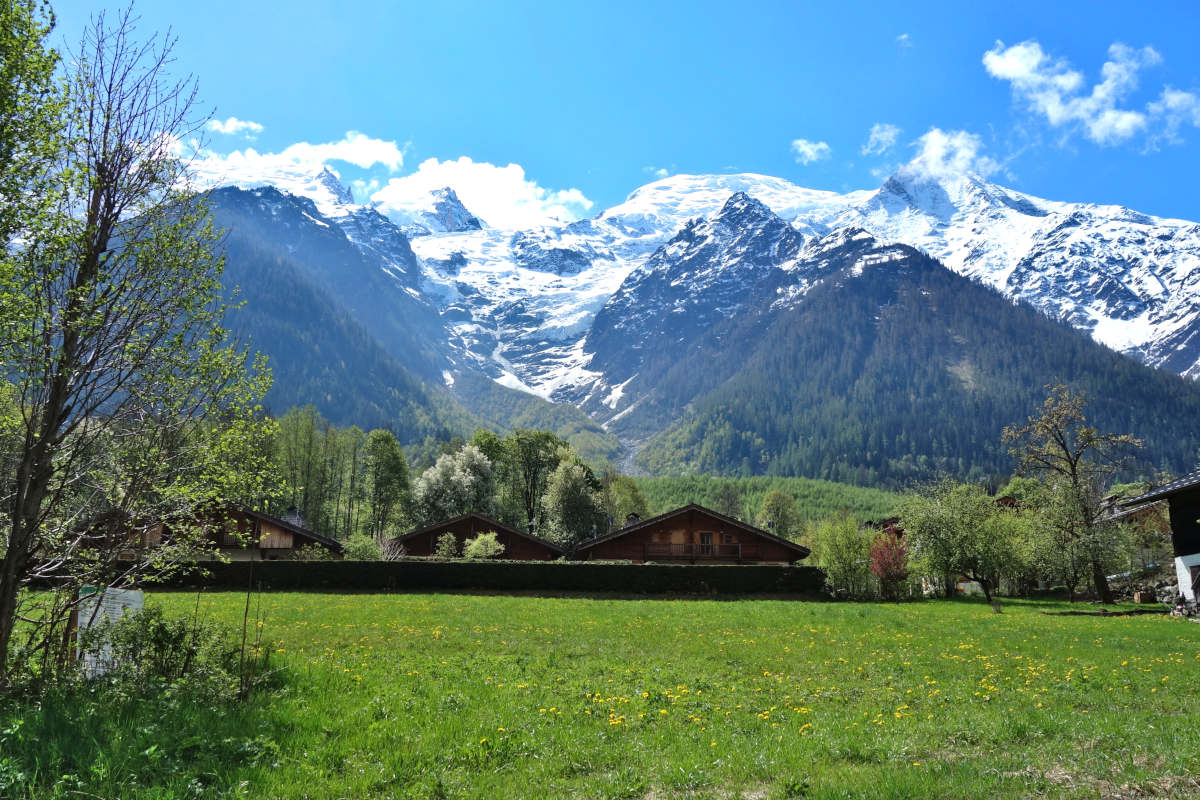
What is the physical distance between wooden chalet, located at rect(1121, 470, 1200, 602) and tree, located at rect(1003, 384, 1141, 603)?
165 inches

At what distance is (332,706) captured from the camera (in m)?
10.4

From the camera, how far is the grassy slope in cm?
17375

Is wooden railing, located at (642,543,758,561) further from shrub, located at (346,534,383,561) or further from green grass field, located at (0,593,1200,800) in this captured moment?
green grass field, located at (0,593,1200,800)

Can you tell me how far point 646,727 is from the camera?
10297 millimetres

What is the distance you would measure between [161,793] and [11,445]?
250 inches

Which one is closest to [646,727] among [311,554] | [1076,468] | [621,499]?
[311,554]

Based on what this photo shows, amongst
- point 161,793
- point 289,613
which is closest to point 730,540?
point 289,613

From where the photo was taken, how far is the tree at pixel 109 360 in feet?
31.3

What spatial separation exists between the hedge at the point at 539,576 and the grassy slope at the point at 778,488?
128 meters

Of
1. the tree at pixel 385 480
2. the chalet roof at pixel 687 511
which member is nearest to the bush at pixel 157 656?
the chalet roof at pixel 687 511

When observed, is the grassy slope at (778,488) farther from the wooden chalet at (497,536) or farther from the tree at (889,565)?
the tree at (889,565)

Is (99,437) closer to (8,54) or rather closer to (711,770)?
(8,54)

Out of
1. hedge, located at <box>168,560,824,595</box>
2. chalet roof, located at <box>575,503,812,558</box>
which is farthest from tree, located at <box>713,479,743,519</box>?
hedge, located at <box>168,560,824,595</box>

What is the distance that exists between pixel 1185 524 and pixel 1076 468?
297 inches
